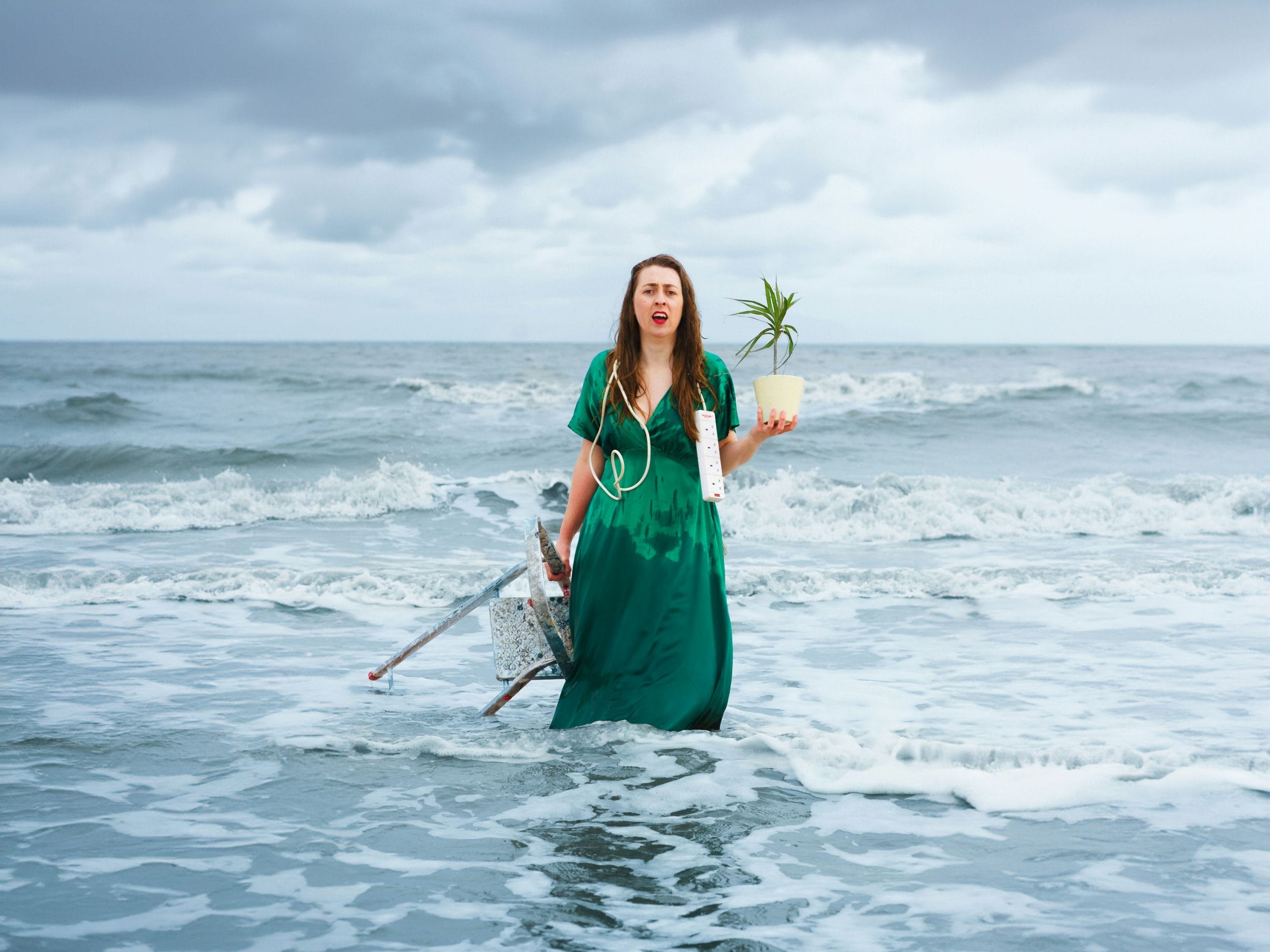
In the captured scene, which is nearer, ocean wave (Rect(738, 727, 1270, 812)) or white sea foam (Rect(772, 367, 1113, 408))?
ocean wave (Rect(738, 727, 1270, 812))

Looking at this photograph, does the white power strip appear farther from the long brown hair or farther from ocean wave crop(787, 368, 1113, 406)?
ocean wave crop(787, 368, 1113, 406)

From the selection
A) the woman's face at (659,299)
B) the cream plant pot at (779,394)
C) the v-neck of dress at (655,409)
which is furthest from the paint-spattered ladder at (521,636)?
the cream plant pot at (779,394)

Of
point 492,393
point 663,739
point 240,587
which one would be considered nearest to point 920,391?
point 492,393

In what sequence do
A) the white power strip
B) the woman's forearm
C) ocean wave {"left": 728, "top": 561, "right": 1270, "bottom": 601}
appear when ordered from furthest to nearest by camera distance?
ocean wave {"left": 728, "top": 561, "right": 1270, "bottom": 601}
the woman's forearm
the white power strip

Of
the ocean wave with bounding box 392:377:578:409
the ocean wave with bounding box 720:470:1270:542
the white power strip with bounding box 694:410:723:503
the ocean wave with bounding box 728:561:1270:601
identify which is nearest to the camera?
the white power strip with bounding box 694:410:723:503

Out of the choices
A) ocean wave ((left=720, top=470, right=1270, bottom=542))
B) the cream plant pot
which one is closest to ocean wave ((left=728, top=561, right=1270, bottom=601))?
ocean wave ((left=720, top=470, right=1270, bottom=542))

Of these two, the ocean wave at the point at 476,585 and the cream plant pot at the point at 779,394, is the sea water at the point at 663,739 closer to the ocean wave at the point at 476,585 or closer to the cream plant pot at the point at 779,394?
the ocean wave at the point at 476,585

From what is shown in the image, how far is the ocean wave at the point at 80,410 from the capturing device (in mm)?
23609

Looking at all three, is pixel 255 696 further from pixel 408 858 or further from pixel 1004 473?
pixel 1004 473

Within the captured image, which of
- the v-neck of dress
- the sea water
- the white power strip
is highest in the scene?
the v-neck of dress

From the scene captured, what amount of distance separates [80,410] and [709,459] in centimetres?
2467

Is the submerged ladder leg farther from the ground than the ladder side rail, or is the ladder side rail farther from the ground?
the ladder side rail

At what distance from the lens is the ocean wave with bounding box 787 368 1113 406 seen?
89.5ft

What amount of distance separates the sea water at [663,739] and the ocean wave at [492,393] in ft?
47.6
